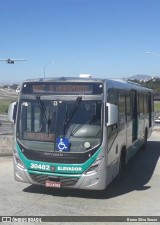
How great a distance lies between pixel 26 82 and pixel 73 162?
2291 mm

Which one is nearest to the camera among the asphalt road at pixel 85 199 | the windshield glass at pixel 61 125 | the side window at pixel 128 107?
the asphalt road at pixel 85 199

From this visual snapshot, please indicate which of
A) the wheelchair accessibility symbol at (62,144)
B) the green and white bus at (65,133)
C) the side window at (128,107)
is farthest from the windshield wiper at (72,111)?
the side window at (128,107)

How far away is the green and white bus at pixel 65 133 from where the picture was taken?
8.74m

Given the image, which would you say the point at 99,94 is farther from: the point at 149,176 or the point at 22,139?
the point at 149,176

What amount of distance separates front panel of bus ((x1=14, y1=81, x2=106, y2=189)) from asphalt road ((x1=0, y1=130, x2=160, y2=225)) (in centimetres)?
41

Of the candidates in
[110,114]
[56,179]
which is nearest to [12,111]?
[56,179]

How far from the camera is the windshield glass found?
8820mm

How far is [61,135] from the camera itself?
890cm

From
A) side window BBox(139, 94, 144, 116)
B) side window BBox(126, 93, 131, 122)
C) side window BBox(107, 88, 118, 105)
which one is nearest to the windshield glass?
side window BBox(107, 88, 118, 105)

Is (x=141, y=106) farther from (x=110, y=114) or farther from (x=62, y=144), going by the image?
(x=62, y=144)

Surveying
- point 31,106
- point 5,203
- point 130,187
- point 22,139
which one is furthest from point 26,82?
point 130,187

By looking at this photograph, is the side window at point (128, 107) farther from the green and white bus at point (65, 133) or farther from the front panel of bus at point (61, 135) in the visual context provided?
the front panel of bus at point (61, 135)

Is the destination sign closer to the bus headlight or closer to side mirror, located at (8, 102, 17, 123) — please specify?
side mirror, located at (8, 102, 17, 123)

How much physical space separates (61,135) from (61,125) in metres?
0.23
